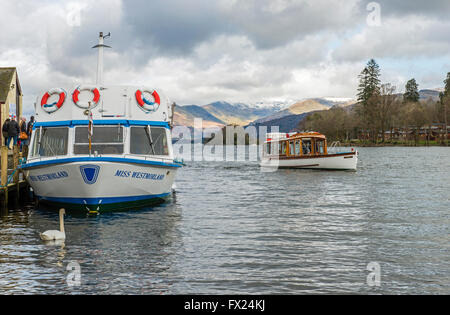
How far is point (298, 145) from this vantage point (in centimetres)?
5409

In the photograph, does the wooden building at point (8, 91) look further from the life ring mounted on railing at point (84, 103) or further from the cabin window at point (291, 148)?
the cabin window at point (291, 148)

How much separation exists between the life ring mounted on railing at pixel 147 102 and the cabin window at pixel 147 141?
2.99 ft

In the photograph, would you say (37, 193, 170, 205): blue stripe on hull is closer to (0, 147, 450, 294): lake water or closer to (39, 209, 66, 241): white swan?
(0, 147, 450, 294): lake water

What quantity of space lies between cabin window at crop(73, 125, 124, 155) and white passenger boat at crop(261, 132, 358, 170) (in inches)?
1297

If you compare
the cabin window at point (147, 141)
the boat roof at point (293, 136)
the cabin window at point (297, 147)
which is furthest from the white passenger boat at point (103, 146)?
the cabin window at point (297, 147)

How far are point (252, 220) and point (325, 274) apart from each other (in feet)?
27.3

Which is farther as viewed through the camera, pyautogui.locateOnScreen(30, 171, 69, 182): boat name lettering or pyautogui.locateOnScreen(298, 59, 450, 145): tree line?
pyautogui.locateOnScreen(298, 59, 450, 145): tree line

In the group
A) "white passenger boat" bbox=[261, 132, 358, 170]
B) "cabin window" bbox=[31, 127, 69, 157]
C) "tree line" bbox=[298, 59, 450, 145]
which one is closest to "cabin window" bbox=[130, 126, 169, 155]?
"cabin window" bbox=[31, 127, 69, 157]

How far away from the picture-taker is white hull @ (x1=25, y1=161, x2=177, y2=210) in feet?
61.1

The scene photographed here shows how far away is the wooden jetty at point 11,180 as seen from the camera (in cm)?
2245

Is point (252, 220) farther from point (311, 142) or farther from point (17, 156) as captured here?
point (311, 142)

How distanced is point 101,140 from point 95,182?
2696 millimetres
